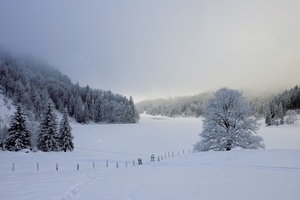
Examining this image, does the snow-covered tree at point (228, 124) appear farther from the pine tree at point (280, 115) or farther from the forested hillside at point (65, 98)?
the forested hillside at point (65, 98)

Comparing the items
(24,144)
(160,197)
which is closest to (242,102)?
(160,197)

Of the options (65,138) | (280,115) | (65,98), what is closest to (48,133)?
(65,138)

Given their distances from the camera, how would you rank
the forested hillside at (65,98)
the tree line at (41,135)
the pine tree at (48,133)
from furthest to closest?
the forested hillside at (65,98) → the pine tree at (48,133) → the tree line at (41,135)

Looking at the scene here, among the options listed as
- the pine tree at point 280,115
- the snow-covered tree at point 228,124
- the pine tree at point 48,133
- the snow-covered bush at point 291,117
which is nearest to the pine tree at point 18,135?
the pine tree at point 48,133

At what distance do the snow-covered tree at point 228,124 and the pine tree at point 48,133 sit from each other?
96.6 ft

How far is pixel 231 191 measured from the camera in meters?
12.3

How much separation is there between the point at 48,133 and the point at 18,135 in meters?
5.34

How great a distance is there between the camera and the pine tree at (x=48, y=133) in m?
45.9

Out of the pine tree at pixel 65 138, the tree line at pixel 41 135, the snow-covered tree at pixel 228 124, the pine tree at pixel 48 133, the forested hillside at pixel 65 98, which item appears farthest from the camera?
the forested hillside at pixel 65 98

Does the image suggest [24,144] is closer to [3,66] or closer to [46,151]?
[46,151]

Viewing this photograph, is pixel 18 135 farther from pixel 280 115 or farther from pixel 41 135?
pixel 280 115

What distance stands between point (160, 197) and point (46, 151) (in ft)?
133

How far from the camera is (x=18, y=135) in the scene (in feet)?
145

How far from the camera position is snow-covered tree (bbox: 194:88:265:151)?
3256 cm
